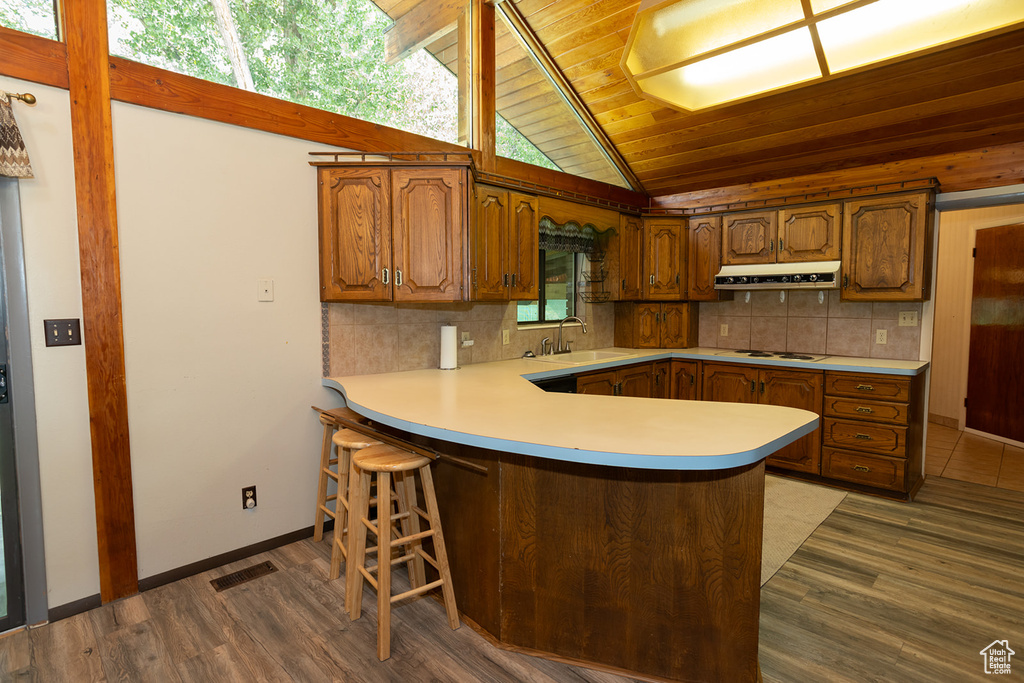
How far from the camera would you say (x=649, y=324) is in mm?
4707

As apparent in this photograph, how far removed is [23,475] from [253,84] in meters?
2.03

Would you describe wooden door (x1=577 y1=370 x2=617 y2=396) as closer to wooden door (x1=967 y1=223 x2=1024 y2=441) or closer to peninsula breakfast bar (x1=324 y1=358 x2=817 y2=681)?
peninsula breakfast bar (x1=324 y1=358 x2=817 y2=681)

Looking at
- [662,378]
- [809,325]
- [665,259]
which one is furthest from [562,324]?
[809,325]

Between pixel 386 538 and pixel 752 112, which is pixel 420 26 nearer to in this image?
pixel 752 112

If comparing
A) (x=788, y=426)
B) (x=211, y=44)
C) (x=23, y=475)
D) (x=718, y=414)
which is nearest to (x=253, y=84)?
(x=211, y=44)

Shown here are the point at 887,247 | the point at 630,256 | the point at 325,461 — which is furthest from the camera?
the point at 630,256

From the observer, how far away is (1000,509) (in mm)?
3250

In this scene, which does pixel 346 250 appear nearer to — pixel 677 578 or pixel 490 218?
pixel 490 218

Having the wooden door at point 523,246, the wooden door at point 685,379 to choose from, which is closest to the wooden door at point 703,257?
the wooden door at point 685,379

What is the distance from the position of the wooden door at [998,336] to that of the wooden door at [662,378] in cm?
327

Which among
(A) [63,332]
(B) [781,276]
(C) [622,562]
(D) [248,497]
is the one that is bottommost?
(D) [248,497]

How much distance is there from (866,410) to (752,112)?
2216 millimetres

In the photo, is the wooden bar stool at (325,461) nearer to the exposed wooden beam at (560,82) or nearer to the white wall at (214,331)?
the white wall at (214,331)

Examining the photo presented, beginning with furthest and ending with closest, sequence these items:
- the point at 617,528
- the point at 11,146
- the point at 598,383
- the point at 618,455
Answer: the point at 598,383, the point at 11,146, the point at 617,528, the point at 618,455
